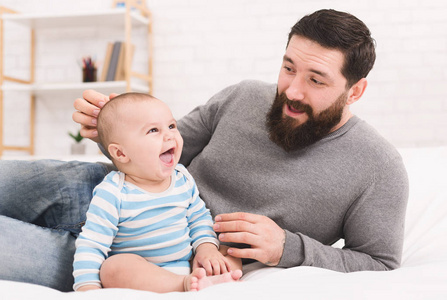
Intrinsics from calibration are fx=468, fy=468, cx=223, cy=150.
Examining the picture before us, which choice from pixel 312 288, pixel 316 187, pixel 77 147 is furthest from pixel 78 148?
pixel 312 288

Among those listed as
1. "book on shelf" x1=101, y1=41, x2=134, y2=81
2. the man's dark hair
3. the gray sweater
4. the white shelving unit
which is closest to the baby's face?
the gray sweater

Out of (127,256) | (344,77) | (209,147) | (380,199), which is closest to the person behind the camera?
(127,256)

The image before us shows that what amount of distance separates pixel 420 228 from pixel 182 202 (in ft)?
2.91

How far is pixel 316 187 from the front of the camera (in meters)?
1.27

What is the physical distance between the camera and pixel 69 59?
334cm

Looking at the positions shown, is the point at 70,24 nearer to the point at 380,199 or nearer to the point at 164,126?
the point at 164,126

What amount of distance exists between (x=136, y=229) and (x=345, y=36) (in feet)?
2.57

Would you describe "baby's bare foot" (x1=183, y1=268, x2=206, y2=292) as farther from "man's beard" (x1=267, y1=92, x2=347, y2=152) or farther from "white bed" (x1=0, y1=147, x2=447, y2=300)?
"man's beard" (x1=267, y1=92, x2=347, y2=152)

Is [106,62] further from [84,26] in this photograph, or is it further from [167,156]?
[167,156]

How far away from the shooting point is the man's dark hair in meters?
1.32

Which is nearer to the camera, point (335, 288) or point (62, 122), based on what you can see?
point (335, 288)

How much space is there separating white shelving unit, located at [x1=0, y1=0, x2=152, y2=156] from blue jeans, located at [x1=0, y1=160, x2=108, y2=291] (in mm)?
1684

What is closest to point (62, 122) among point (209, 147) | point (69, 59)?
point (69, 59)

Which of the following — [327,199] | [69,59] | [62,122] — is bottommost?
[62,122]
